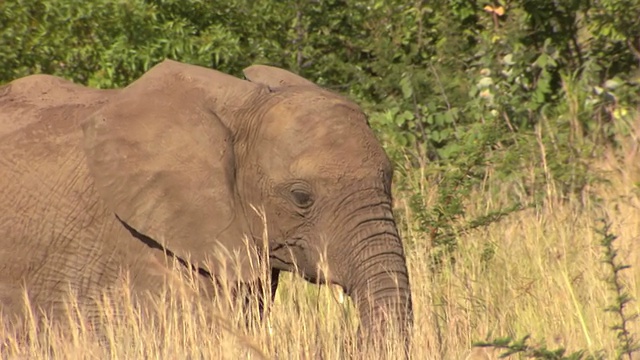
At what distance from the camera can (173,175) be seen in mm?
5742

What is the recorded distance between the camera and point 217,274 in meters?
5.69

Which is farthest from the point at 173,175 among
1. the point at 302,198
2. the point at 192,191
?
the point at 302,198

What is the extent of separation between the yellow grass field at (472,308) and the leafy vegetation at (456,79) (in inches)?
1.1

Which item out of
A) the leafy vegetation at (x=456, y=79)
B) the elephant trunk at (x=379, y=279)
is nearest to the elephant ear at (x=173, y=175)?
the elephant trunk at (x=379, y=279)

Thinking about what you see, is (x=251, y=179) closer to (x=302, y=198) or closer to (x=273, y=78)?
(x=302, y=198)

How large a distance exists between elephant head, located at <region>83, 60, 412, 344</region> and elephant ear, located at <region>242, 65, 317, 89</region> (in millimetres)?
388

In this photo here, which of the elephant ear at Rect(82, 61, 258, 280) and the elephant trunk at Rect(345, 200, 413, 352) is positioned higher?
the elephant ear at Rect(82, 61, 258, 280)

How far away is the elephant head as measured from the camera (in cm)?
558

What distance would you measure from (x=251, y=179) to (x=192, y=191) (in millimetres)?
258

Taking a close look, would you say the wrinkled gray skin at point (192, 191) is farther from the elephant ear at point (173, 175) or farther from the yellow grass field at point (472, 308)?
the yellow grass field at point (472, 308)

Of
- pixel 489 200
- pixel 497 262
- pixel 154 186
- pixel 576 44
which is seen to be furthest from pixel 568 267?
pixel 576 44

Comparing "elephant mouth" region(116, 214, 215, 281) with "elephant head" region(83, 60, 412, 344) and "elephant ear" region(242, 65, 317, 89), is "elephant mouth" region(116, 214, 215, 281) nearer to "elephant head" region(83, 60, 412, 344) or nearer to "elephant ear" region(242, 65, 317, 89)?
"elephant head" region(83, 60, 412, 344)

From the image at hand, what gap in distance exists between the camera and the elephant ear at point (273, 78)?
6328mm

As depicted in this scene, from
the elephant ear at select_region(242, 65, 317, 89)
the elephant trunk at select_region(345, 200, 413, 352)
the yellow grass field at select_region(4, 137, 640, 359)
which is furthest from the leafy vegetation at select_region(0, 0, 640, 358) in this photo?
the elephant trunk at select_region(345, 200, 413, 352)
